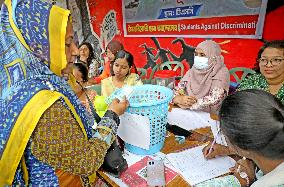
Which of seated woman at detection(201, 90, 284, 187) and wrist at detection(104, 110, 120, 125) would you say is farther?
wrist at detection(104, 110, 120, 125)

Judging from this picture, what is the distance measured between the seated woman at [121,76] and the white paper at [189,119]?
86cm

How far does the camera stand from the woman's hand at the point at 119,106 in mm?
1324

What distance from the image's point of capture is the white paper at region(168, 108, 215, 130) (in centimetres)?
186

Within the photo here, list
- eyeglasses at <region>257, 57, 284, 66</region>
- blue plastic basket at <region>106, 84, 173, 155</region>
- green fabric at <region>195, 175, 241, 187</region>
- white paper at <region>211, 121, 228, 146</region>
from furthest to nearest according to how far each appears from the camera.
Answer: eyeglasses at <region>257, 57, 284, 66</region> → white paper at <region>211, 121, 228, 146</region> → blue plastic basket at <region>106, 84, 173, 155</region> → green fabric at <region>195, 175, 241, 187</region>

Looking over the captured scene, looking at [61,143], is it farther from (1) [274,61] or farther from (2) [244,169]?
(1) [274,61]

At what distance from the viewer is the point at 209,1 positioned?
3.24m

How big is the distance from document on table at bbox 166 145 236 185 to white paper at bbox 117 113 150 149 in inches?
6.9

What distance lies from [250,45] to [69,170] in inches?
106

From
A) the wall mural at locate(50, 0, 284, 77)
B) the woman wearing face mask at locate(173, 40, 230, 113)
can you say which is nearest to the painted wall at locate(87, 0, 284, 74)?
the wall mural at locate(50, 0, 284, 77)

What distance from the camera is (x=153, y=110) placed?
4.62ft

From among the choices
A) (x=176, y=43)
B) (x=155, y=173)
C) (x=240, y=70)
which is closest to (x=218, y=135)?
(x=155, y=173)

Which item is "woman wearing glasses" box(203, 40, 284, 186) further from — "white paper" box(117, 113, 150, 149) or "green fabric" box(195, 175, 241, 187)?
"white paper" box(117, 113, 150, 149)

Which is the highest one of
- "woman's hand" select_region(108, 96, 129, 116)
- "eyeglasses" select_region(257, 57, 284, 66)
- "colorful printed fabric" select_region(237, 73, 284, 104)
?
"eyeglasses" select_region(257, 57, 284, 66)

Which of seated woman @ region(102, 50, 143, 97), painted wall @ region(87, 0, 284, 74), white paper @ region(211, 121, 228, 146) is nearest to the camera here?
white paper @ region(211, 121, 228, 146)
